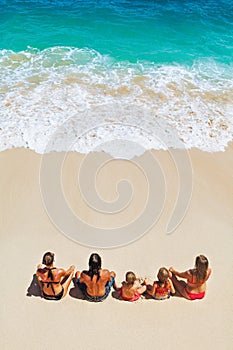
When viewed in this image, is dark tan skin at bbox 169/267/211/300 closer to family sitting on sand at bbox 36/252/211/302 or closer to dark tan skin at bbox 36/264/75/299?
family sitting on sand at bbox 36/252/211/302

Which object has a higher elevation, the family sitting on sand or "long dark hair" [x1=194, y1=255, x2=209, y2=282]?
"long dark hair" [x1=194, y1=255, x2=209, y2=282]

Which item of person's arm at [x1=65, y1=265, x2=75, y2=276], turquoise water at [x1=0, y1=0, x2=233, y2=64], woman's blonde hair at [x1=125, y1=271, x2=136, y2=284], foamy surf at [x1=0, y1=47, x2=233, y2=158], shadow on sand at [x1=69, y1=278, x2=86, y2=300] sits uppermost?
turquoise water at [x1=0, y1=0, x2=233, y2=64]

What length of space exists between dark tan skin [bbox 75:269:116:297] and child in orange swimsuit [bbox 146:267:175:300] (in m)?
0.74

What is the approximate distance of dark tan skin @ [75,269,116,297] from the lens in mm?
4621

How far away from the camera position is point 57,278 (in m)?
4.63

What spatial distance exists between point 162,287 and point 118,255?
44.4 inches

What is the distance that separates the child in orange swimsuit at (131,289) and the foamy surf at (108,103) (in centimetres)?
375

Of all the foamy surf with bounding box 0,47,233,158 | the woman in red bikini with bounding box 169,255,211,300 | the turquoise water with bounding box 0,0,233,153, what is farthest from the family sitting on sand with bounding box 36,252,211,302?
the turquoise water with bounding box 0,0,233,153

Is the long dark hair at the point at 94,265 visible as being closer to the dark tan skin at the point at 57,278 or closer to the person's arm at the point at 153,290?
the dark tan skin at the point at 57,278

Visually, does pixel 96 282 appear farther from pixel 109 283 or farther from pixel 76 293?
pixel 76 293

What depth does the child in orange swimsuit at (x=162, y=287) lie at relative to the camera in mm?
4613

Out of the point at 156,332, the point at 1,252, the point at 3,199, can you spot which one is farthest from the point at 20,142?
the point at 156,332

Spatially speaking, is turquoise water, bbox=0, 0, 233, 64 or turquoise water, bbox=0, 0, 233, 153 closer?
turquoise water, bbox=0, 0, 233, 153

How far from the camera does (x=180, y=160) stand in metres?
7.80
